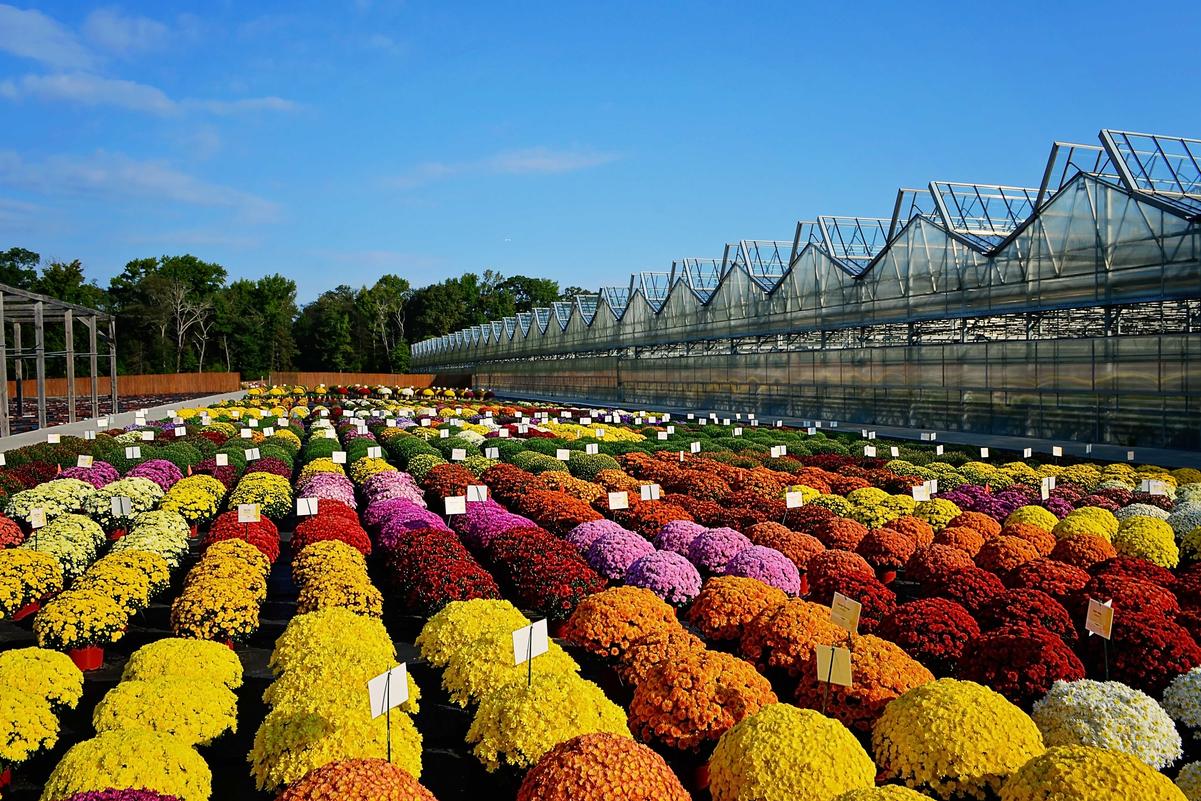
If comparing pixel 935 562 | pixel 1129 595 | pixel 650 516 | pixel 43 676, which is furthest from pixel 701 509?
pixel 43 676

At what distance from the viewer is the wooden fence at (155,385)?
229 ft

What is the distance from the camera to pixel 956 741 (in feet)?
18.2

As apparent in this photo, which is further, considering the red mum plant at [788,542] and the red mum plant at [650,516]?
the red mum plant at [650,516]

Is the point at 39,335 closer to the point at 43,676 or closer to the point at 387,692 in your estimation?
the point at 43,676

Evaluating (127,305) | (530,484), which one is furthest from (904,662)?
(127,305)

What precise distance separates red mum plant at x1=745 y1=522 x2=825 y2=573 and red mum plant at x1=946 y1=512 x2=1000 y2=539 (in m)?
2.57

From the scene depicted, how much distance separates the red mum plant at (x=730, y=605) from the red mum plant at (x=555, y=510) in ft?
16.0

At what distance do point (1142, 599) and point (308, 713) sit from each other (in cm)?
782

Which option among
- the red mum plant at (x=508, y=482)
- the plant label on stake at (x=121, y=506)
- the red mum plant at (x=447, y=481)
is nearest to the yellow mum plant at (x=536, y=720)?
the plant label on stake at (x=121, y=506)

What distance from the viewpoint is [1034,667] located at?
22.8ft

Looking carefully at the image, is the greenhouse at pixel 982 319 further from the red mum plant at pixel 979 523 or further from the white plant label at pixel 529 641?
the white plant label at pixel 529 641

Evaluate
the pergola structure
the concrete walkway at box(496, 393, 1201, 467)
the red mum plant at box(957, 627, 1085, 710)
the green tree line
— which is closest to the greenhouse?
the concrete walkway at box(496, 393, 1201, 467)

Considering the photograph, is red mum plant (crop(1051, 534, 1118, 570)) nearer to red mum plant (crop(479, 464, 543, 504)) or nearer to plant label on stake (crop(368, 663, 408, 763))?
red mum plant (crop(479, 464, 543, 504))

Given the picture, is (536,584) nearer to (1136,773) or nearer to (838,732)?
(838,732)
